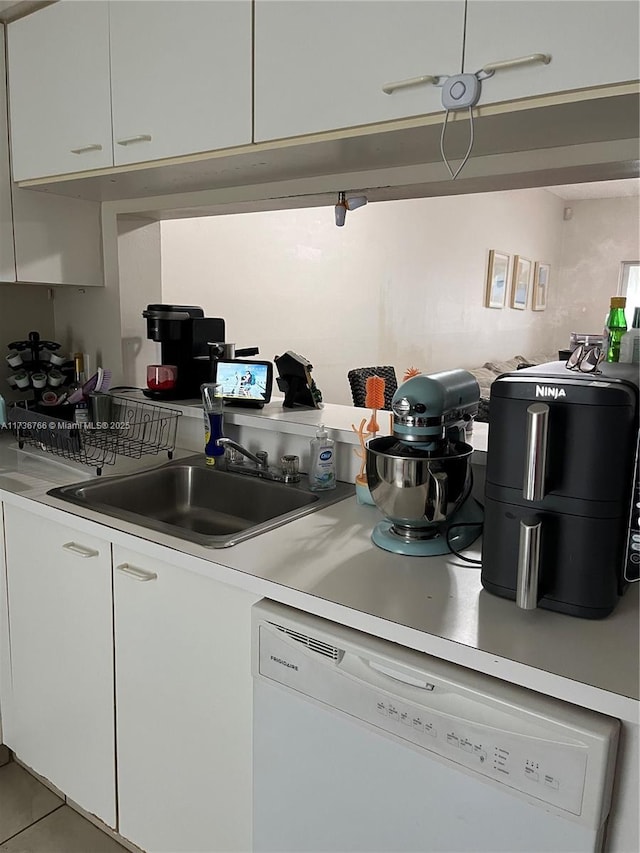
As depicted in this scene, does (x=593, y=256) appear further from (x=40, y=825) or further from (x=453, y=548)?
(x=40, y=825)

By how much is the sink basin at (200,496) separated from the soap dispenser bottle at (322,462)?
0.02 meters

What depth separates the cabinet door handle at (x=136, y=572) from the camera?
4.49 feet

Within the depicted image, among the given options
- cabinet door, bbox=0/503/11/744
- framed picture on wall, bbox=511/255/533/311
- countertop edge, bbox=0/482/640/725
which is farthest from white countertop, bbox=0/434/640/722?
framed picture on wall, bbox=511/255/533/311

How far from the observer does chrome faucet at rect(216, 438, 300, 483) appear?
1.78m

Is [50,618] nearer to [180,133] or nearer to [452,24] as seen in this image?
[180,133]

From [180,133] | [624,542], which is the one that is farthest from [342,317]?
[624,542]

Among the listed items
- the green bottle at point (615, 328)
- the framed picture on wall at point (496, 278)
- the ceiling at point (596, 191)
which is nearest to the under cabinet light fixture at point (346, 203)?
the green bottle at point (615, 328)

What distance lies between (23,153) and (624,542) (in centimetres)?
198

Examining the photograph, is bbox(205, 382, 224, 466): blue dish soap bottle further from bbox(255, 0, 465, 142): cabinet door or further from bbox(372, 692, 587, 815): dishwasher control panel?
bbox(372, 692, 587, 815): dishwasher control panel

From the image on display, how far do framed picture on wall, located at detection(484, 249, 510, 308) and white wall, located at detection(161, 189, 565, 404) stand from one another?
6cm

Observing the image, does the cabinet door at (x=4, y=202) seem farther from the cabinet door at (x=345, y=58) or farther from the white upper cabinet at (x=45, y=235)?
the cabinet door at (x=345, y=58)

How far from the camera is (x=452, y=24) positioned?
115 cm

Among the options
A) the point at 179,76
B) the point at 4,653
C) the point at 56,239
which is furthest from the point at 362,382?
the point at 4,653

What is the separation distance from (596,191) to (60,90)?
4171mm
